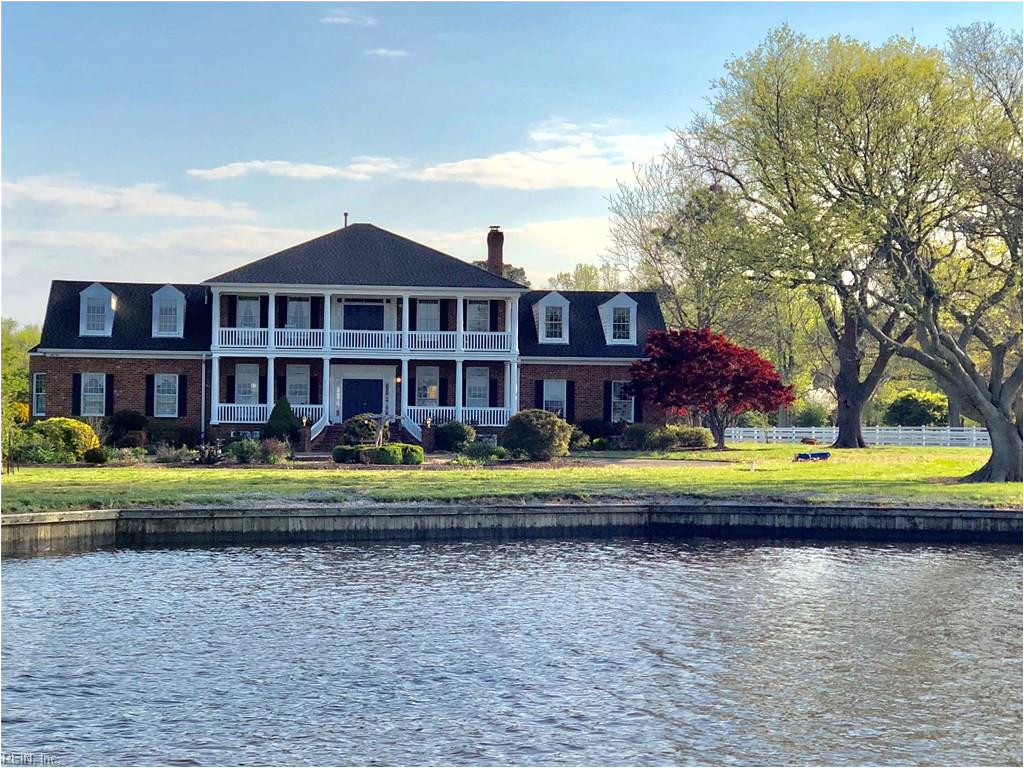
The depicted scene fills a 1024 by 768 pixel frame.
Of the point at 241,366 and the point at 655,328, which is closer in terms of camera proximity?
the point at 241,366

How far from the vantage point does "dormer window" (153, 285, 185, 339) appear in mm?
41719

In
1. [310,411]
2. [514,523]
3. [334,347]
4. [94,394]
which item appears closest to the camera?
[514,523]

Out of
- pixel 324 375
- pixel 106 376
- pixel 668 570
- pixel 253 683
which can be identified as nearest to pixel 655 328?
pixel 324 375

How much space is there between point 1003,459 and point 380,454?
15.8 m

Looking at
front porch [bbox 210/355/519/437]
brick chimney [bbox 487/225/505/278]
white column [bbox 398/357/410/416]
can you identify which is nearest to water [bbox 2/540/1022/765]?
white column [bbox 398/357/410/416]

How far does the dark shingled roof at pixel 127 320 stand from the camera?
4078 centimetres

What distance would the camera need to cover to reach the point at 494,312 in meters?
41.9

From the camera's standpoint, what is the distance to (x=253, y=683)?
464 inches

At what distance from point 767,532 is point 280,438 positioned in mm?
19111

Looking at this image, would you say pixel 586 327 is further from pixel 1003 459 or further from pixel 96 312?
pixel 1003 459

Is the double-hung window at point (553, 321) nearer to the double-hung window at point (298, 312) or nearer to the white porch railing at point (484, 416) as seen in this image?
the white porch railing at point (484, 416)

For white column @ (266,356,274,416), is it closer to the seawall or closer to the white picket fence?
the seawall


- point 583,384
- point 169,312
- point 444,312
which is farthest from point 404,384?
point 169,312

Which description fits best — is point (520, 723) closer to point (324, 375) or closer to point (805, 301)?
point (324, 375)
